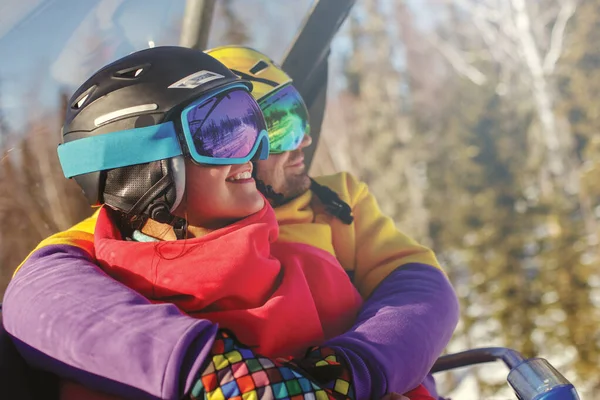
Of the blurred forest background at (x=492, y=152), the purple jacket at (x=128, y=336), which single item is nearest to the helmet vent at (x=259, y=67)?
the purple jacket at (x=128, y=336)

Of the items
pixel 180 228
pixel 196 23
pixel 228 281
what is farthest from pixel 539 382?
pixel 196 23

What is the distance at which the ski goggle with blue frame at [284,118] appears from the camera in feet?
5.41

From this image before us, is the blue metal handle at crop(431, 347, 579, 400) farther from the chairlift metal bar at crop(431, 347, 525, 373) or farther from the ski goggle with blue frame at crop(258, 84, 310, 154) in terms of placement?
the ski goggle with blue frame at crop(258, 84, 310, 154)

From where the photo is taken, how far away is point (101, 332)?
1052 mm

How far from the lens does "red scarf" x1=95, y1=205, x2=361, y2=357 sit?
3.95 ft

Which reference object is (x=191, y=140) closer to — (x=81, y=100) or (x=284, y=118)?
(x=81, y=100)

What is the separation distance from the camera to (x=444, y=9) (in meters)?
18.8

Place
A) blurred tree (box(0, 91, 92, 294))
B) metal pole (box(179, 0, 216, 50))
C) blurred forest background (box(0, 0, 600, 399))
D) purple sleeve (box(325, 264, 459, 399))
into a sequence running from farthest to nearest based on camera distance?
blurred forest background (box(0, 0, 600, 399))
metal pole (box(179, 0, 216, 50))
blurred tree (box(0, 91, 92, 294))
purple sleeve (box(325, 264, 459, 399))

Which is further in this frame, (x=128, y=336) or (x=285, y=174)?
(x=285, y=174)

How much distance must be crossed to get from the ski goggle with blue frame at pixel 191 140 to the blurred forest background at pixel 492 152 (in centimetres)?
481

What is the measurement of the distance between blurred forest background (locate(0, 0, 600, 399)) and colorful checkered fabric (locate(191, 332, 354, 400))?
5111mm

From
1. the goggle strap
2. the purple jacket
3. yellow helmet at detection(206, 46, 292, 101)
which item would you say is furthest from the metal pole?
the purple jacket

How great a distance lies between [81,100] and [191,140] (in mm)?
254

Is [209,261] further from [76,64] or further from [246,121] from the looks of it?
[76,64]
